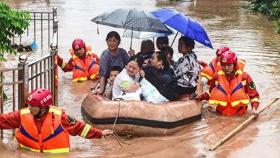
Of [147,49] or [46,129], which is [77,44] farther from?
[46,129]

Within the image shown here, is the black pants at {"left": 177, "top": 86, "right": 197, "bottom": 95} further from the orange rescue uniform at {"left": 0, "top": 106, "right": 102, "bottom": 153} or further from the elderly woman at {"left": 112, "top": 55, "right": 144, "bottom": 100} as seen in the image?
the orange rescue uniform at {"left": 0, "top": 106, "right": 102, "bottom": 153}

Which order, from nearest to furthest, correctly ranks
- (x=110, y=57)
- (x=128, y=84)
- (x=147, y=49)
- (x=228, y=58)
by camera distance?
(x=128, y=84), (x=228, y=58), (x=110, y=57), (x=147, y=49)

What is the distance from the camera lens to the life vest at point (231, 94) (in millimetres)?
8852

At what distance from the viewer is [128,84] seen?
8.10 m

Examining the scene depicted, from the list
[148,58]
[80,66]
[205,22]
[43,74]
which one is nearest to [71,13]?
[205,22]

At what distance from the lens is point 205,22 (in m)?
23.0

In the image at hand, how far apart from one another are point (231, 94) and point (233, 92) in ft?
0.17

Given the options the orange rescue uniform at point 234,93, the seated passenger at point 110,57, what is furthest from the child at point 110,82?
the orange rescue uniform at point 234,93

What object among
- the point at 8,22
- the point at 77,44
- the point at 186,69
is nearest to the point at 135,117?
the point at 186,69

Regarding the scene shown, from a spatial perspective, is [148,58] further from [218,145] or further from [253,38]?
[253,38]

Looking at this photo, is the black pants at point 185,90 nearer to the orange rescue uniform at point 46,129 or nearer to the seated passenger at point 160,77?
the seated passenger at point 160,77

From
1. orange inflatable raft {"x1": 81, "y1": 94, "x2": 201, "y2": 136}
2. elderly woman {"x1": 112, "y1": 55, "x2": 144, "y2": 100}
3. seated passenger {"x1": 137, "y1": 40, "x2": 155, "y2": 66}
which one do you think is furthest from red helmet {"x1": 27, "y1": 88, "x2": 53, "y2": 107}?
seated passenger {"x1": 137, "y1": 40, "x2": 155, "y2": 66}

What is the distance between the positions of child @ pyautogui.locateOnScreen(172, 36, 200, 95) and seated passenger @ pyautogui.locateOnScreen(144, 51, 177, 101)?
0.47 metres

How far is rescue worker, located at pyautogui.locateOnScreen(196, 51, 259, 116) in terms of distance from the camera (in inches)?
348
